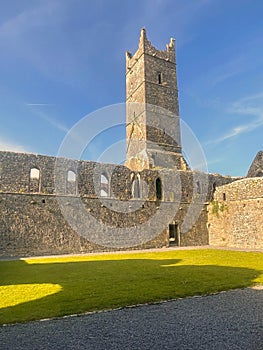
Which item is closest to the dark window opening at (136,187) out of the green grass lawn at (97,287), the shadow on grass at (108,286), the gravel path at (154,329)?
the shadow on grass at (108,286)

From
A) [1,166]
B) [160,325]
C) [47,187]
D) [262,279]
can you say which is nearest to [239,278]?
[262,279]

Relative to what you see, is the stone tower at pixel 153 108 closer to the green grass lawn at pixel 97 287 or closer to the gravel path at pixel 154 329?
the green grass lawn at pixel 97 287

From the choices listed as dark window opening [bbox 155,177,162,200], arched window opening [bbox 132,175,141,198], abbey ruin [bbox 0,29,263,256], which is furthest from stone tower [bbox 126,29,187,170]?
arched window opening [bbox 132,175,141,198]

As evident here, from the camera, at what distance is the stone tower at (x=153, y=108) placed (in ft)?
94.1

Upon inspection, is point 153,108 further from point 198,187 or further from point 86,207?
A: point 86,207

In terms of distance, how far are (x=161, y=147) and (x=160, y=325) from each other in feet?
83.8

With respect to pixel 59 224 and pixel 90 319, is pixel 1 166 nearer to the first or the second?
pixel 59 224

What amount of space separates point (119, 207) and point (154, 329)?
1569 cm

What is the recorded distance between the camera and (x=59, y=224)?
1745cm

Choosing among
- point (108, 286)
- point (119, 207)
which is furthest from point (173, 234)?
point (108, 286)

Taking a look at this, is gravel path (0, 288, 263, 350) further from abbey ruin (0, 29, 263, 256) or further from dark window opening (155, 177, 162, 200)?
dark window opening (155, 177, 162, 200)

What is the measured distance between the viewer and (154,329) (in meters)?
4.09

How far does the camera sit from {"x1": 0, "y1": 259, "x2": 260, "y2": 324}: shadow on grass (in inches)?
203

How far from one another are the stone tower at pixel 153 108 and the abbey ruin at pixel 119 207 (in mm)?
1814
